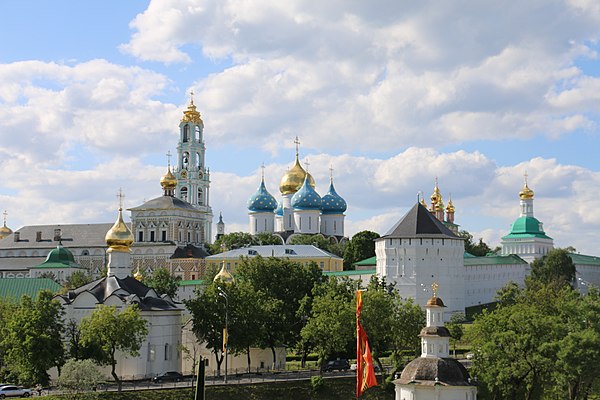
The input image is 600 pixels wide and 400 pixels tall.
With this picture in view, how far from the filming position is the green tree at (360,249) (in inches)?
4067

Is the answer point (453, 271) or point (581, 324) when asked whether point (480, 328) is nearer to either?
point (581, 324)

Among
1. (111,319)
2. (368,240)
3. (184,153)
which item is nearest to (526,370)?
(111,319)

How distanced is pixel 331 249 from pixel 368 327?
168 ft

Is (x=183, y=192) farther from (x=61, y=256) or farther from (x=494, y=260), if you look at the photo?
(x=494, y=260)

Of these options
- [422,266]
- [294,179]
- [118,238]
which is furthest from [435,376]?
[294,179]

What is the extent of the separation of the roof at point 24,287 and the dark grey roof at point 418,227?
2656cm

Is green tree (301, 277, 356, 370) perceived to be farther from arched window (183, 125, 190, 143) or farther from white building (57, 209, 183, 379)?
arched window (183, 125, 190, 143)

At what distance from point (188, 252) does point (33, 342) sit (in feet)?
172

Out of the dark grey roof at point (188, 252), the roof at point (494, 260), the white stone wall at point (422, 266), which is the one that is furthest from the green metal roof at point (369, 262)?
the dark grey roof at point (188, 252)

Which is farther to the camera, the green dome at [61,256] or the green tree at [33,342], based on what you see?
the green dome at [61,256]

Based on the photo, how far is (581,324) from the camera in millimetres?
51062

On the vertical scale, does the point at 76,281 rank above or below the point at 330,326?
above

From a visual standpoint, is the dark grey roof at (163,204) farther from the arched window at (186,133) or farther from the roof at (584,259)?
the roof at (584,259)

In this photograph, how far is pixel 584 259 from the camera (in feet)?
340
